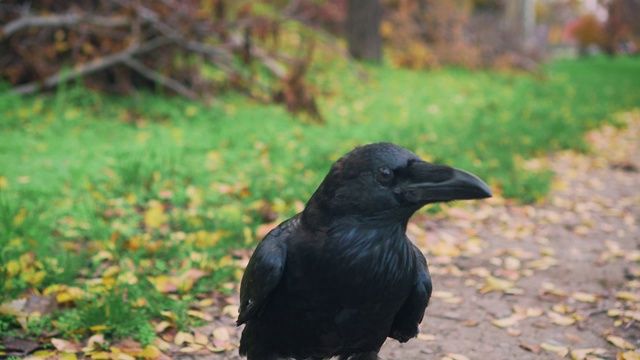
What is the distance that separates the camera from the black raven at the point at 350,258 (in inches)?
83.9

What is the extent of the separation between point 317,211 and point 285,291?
12.5 inches

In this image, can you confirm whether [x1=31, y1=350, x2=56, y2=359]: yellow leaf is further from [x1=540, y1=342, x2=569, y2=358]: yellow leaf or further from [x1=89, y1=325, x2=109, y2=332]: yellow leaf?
[x1=540, y1=342, x2=569, y2=358]: yellow leaf

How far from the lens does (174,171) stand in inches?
213

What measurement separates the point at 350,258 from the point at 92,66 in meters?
6.30

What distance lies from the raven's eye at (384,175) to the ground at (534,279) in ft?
4.28

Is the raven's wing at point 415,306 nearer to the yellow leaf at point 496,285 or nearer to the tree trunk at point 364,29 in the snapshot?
the yellow leaf at point 496,285

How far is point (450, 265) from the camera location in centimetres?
442

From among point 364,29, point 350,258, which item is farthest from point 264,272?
point 364,29

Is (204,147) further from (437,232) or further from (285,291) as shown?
(285,291)

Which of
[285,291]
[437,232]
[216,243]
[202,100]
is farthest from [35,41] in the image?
[285,291]

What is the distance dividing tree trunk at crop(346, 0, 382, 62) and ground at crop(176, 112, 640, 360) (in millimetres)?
6880

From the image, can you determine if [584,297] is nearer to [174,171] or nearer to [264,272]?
[264,272]

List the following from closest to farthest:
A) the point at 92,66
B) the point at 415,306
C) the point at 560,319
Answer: the point at 415,306
the point at 560,319
the point at 92,66

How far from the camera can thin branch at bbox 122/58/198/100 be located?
25.6 ft
